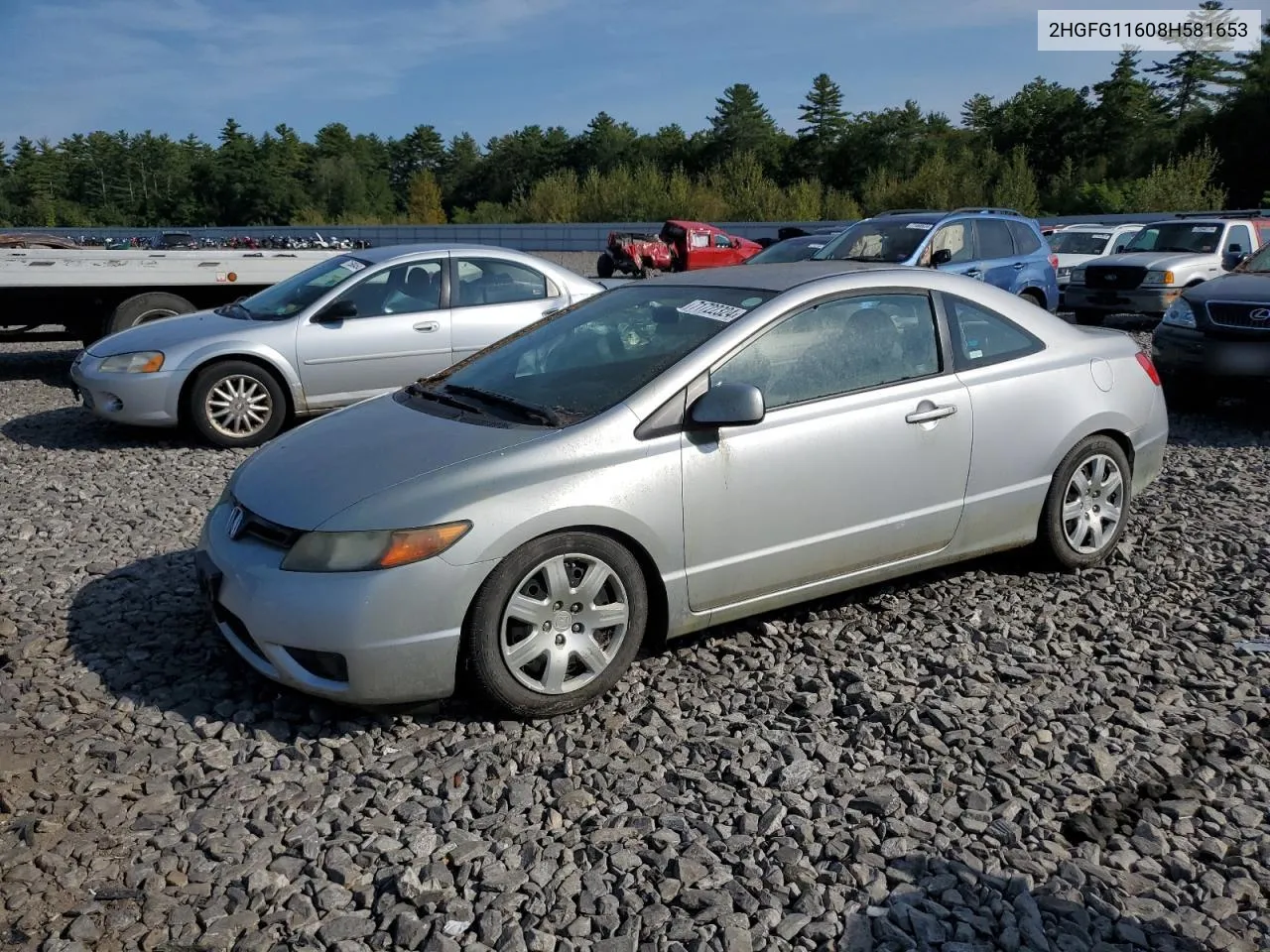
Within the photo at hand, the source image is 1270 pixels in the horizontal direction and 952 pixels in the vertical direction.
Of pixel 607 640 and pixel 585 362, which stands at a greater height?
pixel 585 362

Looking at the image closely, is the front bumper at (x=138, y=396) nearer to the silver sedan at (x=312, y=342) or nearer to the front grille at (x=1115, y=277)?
the silver sedan at (x=312, y=342)

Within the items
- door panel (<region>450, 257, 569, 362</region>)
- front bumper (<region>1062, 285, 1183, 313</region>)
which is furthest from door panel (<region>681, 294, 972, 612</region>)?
front bumper (<region>1062, 285, 1183, 313</region>)

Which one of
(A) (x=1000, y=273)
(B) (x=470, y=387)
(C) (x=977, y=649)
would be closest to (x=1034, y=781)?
(C) (x=977, y=649)

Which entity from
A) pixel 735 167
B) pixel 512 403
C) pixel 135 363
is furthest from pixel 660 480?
pixel 735 167

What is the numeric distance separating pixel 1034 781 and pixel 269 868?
7.55 feet

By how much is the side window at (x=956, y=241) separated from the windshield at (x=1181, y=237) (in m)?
6.30


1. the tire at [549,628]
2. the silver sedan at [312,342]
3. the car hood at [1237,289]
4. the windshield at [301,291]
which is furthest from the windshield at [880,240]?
the tire at [549,628]

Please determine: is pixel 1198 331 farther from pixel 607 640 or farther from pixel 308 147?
pixel 308 147

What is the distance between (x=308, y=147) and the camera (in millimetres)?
102750

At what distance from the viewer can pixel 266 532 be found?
153 inches

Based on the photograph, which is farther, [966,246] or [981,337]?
[966,246]

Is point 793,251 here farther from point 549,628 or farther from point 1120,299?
point 549,628

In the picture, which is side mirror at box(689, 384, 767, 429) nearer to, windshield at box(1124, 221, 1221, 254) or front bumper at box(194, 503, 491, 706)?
front bumper at box(194, 503, 491, 706)

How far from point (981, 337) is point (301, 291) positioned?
5.79 m
